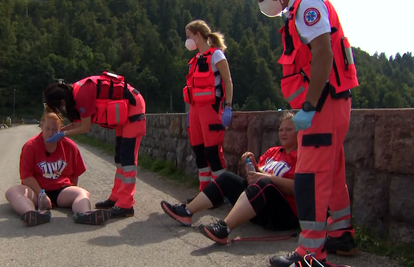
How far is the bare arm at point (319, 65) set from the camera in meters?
2.37

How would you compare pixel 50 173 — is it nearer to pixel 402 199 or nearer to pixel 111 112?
pixel 111 112

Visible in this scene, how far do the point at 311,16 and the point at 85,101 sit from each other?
7.79ft

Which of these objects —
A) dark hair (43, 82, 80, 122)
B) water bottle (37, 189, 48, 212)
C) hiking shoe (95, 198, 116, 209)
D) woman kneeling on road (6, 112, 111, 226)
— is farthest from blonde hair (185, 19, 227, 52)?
water bottle (37, 189, 48, 212)

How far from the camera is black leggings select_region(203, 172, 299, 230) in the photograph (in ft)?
10.6

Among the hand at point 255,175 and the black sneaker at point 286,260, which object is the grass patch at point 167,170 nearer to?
the hand at point 255,175

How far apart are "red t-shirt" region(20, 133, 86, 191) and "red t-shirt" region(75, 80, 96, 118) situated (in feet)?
2.16

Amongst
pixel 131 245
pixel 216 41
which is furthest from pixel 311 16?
pixel 216 41

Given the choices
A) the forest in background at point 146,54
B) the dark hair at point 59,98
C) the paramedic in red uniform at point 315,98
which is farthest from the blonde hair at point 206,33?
the forest in background at point 146,54

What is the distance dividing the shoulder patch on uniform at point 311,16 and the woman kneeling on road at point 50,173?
105 inches

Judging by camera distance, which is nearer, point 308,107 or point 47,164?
point 308,107

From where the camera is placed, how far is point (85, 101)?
3.99m

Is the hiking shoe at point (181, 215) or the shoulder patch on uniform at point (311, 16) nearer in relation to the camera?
the shoulder patch on uniform at point (311, 16)

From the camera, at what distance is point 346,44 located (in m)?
2.59

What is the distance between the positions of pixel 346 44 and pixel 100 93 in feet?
7.99
